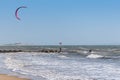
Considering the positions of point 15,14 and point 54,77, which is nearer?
point 54,77

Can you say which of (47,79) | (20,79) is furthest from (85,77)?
(20,79)

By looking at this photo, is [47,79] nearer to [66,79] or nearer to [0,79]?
[66,79]

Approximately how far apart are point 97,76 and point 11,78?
18.5ft

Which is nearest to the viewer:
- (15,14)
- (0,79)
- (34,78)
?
(0,79)

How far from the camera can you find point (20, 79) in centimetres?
2353

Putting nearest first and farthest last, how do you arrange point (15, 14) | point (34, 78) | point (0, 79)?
point (0, 79) → point (34, 78) → point (15, 14)

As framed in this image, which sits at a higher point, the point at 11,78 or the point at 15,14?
the point at 15,14

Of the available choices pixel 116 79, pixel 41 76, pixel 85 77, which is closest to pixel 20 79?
pixel 41 76

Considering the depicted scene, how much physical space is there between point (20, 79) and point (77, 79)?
3.45 meters

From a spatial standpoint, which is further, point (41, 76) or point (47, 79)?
point (41, 76)

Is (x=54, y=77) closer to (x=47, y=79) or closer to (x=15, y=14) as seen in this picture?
(x=47, y=79)

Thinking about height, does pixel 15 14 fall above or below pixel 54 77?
above

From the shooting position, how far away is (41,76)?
1005 inches

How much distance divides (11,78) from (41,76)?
98.0 inches
